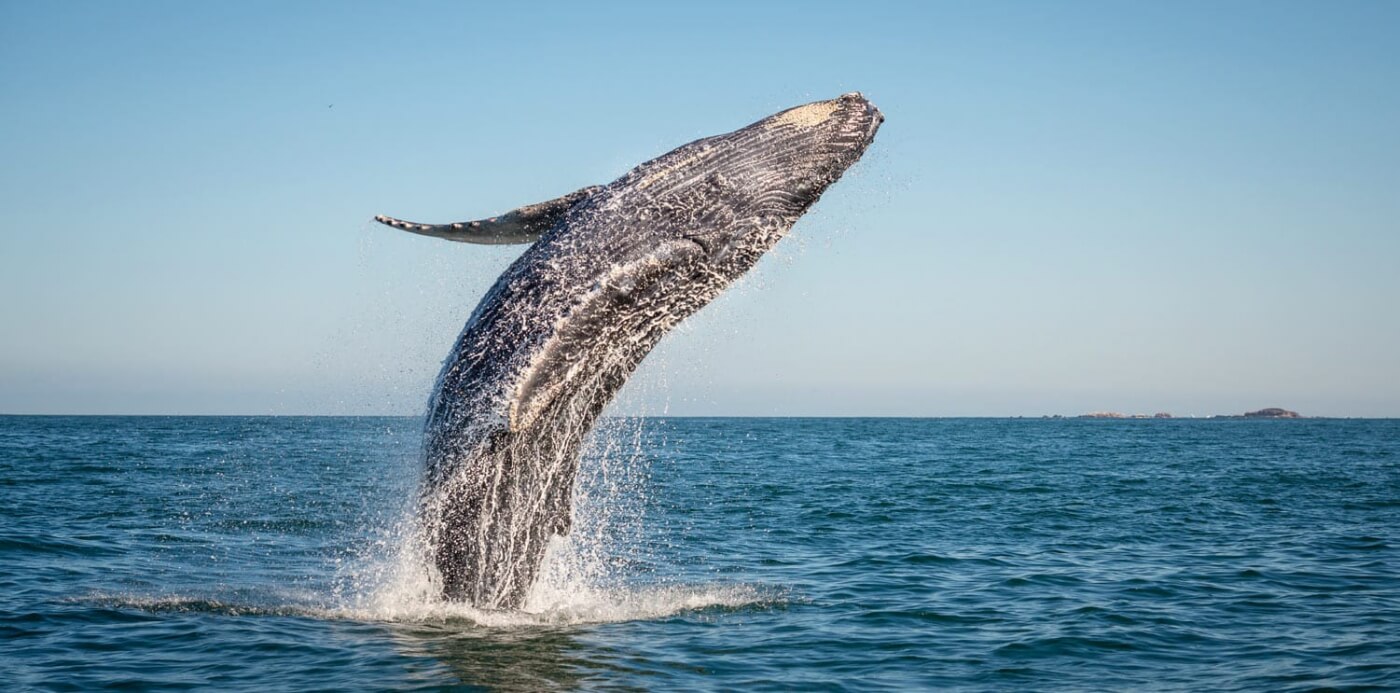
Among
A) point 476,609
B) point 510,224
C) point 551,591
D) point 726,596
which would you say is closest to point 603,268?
point 510,224

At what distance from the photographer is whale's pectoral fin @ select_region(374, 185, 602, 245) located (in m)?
9.02

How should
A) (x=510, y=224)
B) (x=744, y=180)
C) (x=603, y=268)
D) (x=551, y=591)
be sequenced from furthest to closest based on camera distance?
(x=551, y=591) → (x=510, y=224) → (x=744, y=180) → (x=603, y=268)

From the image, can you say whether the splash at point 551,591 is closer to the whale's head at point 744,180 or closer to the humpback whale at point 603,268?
the humpback whale at point 603,268

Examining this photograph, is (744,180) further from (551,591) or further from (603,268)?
(551,591)

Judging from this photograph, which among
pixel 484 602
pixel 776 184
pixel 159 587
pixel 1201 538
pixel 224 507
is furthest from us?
pixel 224 507

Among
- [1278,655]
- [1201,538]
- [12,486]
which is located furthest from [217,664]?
[12,486]

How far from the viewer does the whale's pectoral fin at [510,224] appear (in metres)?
9.02

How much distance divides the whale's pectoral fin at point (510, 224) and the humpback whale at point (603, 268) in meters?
0.01

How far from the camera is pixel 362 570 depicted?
13609mm

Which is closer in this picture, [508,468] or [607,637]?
[508,468]

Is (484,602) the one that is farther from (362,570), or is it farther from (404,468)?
(362,570)

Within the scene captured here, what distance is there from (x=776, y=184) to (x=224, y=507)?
17.2m

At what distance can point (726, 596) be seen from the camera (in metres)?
12.5

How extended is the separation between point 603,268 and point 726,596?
5147 millimetres
